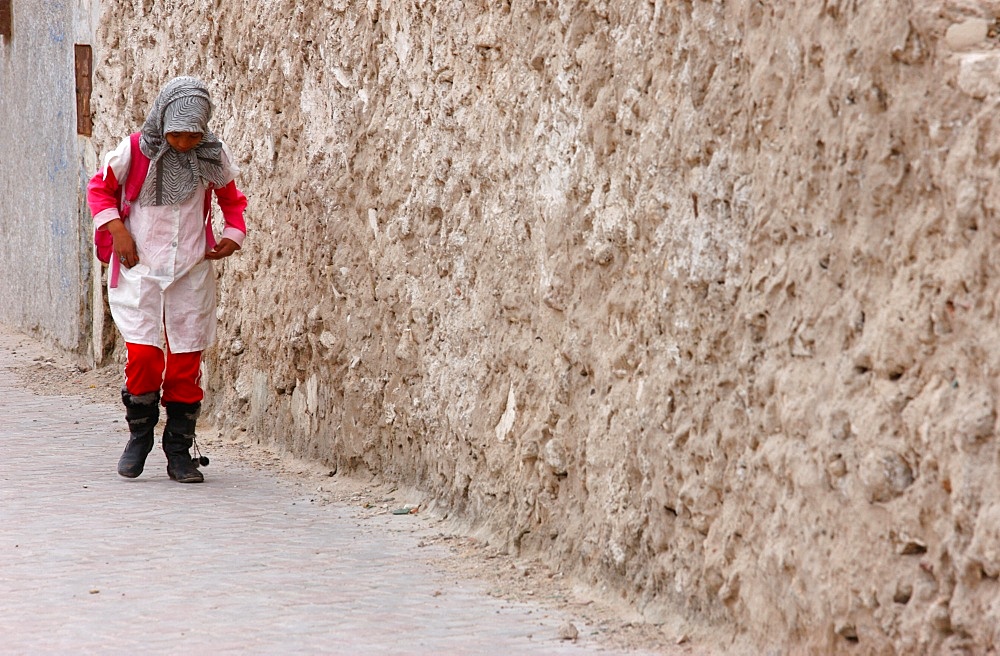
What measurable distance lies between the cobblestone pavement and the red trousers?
0.41m

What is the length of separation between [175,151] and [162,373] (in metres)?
0.98

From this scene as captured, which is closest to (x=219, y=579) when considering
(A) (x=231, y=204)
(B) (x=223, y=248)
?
(B) (x=223, y=248)

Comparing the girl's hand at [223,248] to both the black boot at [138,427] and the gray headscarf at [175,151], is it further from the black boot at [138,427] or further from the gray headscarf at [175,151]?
Answer: the black boot at [138,427]

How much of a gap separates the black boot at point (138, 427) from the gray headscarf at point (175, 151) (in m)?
0.85

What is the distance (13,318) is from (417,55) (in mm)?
6835

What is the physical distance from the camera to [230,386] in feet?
23.9

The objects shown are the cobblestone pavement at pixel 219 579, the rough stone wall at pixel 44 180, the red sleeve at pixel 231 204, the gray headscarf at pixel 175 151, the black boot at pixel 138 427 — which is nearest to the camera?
the cobblestone pavement at pixel 219 579

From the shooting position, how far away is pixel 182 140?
5758 millimetres

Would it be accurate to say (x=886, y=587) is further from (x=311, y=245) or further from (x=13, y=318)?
(x=13, y=318)

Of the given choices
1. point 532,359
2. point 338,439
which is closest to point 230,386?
point 338,439

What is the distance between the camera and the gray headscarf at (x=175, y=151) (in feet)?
18.7

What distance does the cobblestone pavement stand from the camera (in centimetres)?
387

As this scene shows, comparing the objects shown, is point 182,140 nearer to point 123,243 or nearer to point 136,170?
point 136,170

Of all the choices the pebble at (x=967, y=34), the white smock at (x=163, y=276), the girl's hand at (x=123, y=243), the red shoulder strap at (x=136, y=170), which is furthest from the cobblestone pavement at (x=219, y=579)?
the pebble at (x=967, y=34)
